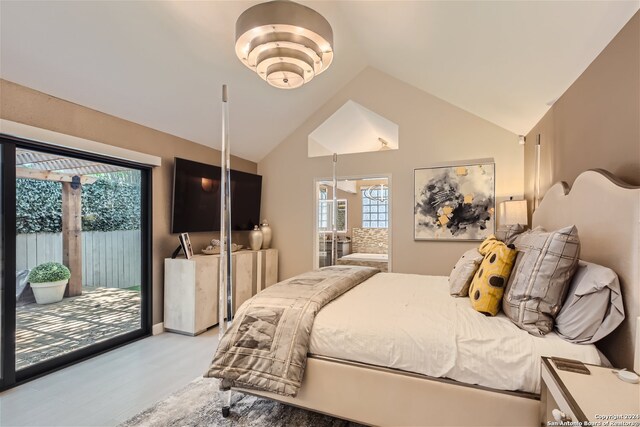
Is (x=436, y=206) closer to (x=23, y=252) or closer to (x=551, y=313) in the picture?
(x=551, y=313)

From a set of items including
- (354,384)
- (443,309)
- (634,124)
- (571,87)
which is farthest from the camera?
(571,87)

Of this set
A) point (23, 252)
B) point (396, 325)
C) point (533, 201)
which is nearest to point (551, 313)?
point (396, 325)

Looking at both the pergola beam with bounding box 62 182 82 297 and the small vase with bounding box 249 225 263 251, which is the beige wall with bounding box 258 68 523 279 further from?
the pergola beam with bounding box 62 182 82 297

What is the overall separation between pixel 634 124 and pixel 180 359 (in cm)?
362

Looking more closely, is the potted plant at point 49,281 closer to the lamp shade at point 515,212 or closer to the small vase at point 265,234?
the small vase at point 265,234

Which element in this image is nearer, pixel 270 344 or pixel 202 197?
pixel 270 344

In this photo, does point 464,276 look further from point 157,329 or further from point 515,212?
point 157,329

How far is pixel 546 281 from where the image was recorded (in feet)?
4.79

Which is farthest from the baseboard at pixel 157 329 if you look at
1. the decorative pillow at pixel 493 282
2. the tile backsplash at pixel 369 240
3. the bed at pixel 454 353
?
the tile backsplash at pixel 369 240

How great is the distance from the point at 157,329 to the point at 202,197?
64.0 inches

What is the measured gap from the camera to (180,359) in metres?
2.76

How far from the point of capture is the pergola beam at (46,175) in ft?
7.85

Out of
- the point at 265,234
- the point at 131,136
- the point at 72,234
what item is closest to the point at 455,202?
the point at 265,234

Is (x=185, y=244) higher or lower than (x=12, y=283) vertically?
higher
